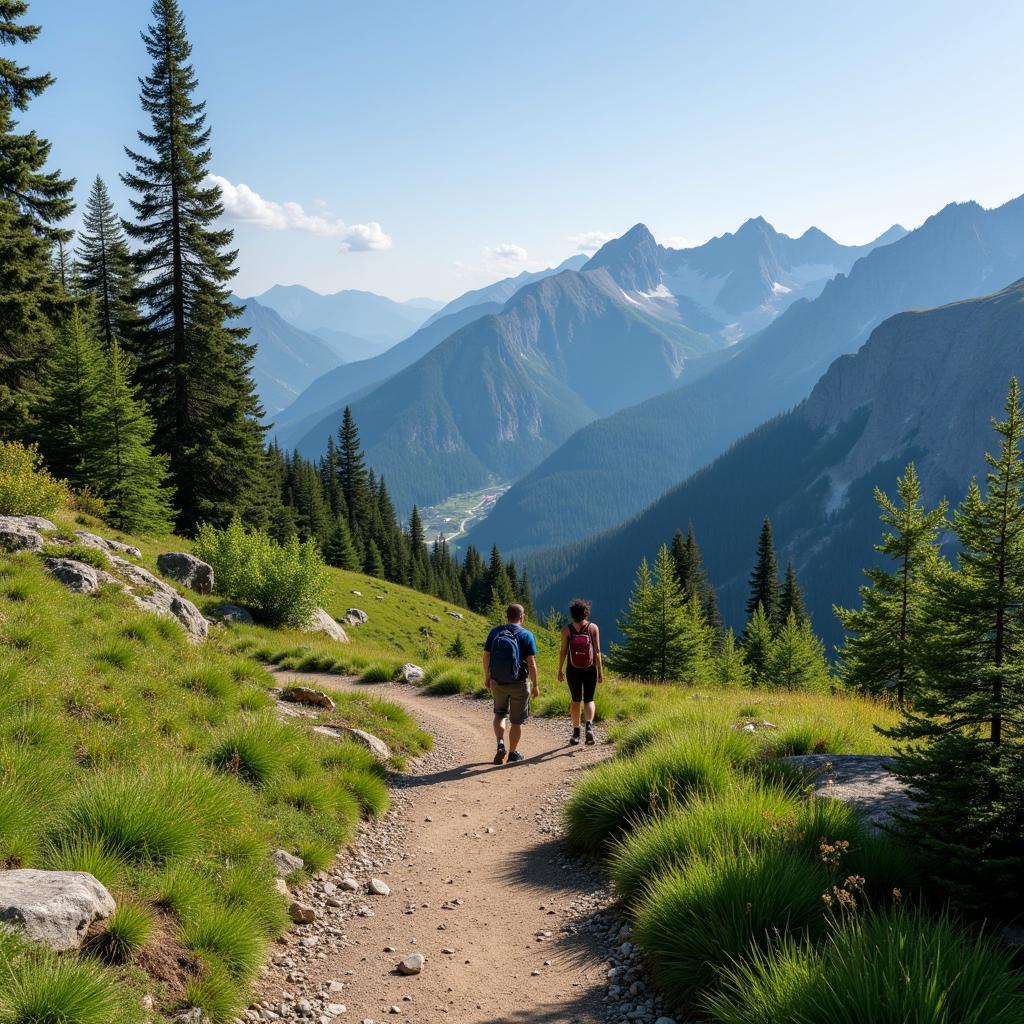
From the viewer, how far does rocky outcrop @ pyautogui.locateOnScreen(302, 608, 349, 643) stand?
27991 millimetres

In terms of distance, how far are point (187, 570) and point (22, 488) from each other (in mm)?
6989

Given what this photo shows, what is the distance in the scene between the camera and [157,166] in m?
30.9

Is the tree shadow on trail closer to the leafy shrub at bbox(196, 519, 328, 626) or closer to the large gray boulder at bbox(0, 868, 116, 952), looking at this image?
the large gray boulder at bbox(0, 868, 116, 952)

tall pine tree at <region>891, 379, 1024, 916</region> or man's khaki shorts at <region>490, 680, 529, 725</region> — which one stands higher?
tall pine tree at <region>891, 379, 1024, 916</region>

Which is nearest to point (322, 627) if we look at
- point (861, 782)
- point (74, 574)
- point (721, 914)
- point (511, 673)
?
point (74, 574)

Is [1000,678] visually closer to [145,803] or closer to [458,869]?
[458,869]

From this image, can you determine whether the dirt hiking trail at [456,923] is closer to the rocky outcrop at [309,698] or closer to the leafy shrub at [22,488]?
the rocky outcrop at [309,698]

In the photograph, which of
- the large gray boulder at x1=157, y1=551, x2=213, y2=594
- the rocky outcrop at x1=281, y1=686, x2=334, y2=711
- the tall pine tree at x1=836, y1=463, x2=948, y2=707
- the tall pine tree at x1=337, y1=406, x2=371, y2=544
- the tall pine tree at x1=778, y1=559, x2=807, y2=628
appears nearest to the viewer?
the rocky outcrop at x1=281, y1=686, x2=334, y2=711

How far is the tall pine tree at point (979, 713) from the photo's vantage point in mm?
5164

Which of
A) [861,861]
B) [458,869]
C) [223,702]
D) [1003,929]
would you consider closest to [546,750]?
[458,869]

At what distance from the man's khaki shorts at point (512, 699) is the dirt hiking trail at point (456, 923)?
1.32 metres

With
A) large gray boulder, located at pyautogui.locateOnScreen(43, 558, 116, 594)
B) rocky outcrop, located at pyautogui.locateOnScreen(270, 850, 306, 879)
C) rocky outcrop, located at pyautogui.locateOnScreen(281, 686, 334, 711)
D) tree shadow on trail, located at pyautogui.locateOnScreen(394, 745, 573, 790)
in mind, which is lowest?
tree shadow on trail, located at pyautogui.locateOnScreen(394, 745, 573, 790)

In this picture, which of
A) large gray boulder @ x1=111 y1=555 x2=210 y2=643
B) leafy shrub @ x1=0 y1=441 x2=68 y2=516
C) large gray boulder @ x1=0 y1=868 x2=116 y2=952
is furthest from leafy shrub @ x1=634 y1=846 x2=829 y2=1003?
leafy shrub @ x1=0 y1=441 x2=68 y2=516

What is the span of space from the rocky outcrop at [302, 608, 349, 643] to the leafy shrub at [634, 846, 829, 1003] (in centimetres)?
2349
